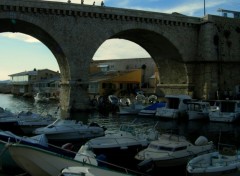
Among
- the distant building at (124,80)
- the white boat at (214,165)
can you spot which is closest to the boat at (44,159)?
the white boat at (214,165)

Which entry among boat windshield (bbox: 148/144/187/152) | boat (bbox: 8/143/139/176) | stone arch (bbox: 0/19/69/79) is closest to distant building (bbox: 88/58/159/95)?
stone arch (bbox: 0/19/69/79)

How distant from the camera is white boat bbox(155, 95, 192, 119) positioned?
3578cm

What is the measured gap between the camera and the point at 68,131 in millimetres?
22750

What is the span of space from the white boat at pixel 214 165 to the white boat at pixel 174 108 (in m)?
19.9

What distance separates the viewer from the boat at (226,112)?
33.6 meters

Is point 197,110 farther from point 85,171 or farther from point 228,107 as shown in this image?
point 85,171

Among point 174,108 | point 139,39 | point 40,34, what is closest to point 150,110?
point 174,108

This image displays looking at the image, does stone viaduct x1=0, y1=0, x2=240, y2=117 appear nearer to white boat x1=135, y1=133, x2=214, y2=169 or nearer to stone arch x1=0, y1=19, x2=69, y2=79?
stone arch x1=0, y1=19, x2=69, y2=79

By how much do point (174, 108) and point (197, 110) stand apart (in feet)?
7.45

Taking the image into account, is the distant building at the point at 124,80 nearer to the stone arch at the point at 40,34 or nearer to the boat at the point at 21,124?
the stone arch at the point at 40,34

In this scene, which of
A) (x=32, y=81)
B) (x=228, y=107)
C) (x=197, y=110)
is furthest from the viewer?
(x=32, y=81)

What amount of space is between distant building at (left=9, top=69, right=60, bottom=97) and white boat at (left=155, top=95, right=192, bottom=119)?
4853 centimetres

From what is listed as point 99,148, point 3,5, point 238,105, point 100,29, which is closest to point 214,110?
point 238,105

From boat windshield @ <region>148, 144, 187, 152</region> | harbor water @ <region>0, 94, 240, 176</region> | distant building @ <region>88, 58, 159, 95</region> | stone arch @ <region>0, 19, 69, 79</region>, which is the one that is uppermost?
stone arch @ <region>0, 19, 69, 79</region>
